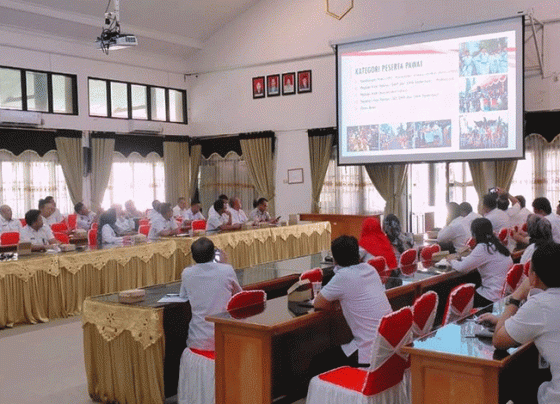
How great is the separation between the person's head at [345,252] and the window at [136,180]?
399 inches

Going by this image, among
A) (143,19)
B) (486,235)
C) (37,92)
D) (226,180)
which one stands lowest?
(486,235)

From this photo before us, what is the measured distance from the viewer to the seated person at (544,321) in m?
2.83

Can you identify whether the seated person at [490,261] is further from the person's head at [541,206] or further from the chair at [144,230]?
the chair at [144,230]

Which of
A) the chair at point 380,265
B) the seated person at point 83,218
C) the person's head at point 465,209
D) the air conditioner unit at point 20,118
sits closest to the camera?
the chair at point 380,265

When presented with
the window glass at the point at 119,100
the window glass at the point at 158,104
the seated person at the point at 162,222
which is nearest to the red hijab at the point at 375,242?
the seated person at the point at 162,222

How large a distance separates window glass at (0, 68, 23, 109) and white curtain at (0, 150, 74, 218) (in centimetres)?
92

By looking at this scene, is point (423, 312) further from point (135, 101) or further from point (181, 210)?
point (135, 101)

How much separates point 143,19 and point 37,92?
263 cm

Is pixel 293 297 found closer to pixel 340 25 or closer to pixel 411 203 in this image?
pixel 411 203

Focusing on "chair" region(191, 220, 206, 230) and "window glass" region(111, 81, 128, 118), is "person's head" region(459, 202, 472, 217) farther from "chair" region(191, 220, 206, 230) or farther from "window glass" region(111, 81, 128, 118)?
"window glass" region(111, 81, 128, 118)

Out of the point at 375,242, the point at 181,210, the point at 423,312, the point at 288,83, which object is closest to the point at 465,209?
the point at 375,242

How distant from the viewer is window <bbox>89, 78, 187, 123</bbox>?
13.4 metres

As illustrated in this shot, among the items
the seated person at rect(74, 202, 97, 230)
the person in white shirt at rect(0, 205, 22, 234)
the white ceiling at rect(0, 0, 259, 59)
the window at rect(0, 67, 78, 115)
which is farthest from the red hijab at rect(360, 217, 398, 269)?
the window at rect(0, 67, 78, 115)

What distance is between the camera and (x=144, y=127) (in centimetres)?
1394
